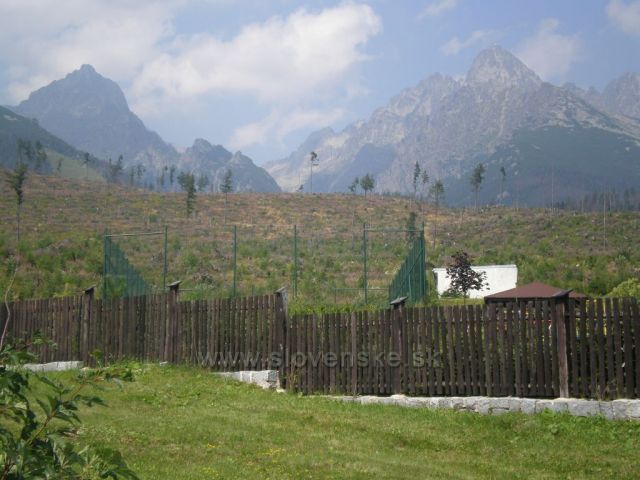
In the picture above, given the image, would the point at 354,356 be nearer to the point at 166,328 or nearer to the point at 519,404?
the point at 519,404

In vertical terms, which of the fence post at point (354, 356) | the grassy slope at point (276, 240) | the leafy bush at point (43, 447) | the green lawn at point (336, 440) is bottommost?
the green lawn at point (336, 440)

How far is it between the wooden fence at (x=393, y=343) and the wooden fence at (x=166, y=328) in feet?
0.07

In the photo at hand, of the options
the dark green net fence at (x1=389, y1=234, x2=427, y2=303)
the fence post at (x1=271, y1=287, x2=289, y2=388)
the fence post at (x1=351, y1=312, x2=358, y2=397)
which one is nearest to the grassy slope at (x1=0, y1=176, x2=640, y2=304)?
the dark green net fence at (x1=389, y1=234, x2=427, y2=303)

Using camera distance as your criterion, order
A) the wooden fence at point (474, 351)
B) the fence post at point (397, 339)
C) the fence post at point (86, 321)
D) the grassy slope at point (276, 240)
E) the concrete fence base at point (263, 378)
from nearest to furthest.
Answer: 1. the wooden fence at point (474, 351)
2. the fence post at point (397, 339)
3. the concrete fence base at point (263, 378)
4. the fence post at point (86, 321)
5. the grassy slope at point (276, 240)

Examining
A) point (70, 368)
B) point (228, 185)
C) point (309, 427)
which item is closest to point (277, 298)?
point (309, 427)

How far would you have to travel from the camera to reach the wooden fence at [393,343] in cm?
1026

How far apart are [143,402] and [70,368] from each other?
15.0 feet

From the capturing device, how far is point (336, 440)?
337 inches

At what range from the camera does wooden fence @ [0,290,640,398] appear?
10258 mm

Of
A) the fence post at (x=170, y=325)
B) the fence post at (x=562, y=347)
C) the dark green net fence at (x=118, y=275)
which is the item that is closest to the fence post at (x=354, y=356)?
the fence post at (x=562, y=347)

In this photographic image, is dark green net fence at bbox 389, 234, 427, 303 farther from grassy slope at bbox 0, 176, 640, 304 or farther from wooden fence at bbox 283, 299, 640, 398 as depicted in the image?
wooden fence at bbox 283, 299, 640, 398

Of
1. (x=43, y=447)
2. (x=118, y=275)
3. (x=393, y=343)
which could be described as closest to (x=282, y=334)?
(x=393, y=343)

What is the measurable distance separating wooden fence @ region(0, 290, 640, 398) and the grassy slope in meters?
9.02

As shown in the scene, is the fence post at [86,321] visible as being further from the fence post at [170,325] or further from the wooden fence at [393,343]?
the fence post at [170,325]
